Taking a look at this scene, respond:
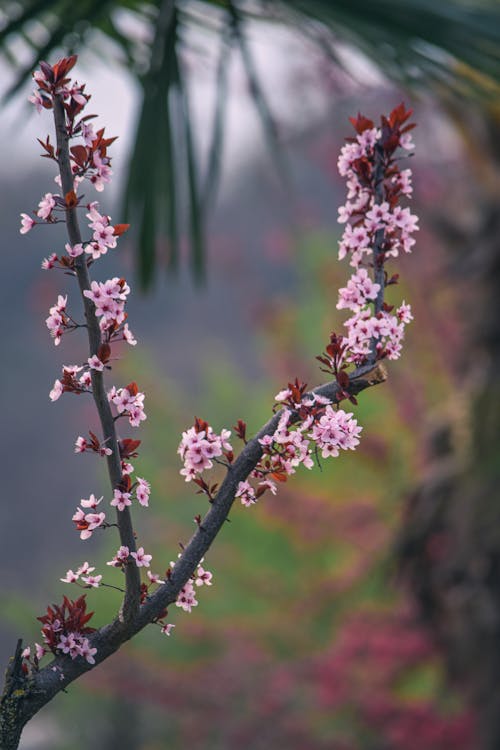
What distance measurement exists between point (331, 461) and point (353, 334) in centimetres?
462

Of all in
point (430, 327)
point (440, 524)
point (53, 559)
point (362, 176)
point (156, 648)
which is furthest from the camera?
point (53, 559)

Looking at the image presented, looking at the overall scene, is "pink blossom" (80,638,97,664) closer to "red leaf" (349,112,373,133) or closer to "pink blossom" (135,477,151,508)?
"pink blossom" (135,477,151,508)

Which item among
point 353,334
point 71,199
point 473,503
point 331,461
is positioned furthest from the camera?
point 331,461

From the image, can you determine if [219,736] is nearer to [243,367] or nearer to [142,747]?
[142,747]

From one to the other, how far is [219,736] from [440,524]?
13.0ft

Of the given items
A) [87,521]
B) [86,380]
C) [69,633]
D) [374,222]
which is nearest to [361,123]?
[374,222]

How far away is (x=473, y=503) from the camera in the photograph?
10.7 feet

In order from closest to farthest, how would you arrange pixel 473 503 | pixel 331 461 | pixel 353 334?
pixel 353 334 < pixel 473 503 < pixel 331 461

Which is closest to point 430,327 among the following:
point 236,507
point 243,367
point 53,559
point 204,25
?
point 236,507

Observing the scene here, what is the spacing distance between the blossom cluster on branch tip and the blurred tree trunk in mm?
2249

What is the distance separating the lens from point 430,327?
567 cm

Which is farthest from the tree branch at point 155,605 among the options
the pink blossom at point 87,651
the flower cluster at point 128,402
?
the flower cluster at point 128,402

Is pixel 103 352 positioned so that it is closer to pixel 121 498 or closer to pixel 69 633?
pixel 121 498

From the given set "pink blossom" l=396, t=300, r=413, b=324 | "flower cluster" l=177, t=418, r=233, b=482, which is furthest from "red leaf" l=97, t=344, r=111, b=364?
"pink blossom" l=396, t=300, r=413, b=324
